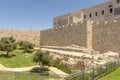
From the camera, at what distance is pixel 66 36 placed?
33.5m

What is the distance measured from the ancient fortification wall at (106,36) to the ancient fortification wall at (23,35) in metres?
17.8

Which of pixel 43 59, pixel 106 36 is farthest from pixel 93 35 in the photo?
pixel 43 59

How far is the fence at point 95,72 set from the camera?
33.4 feet

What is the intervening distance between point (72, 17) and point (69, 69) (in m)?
22.4

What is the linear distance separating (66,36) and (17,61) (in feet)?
35.8

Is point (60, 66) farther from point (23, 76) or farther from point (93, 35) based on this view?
point (23, 76)

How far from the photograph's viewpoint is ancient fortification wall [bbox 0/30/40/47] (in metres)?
40.1

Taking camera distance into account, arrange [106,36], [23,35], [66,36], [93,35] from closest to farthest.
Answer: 1. [106,36]
2. [93,35]
3. [66,36]
4. [23,35]

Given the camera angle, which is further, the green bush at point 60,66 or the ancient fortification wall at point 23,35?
the ancient fortification wall at point 23,35

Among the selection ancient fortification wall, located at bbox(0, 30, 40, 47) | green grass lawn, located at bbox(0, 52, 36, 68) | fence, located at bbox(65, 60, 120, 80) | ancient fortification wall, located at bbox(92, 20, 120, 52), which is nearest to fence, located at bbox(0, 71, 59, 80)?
fence, located at bbox(65, 60, 120, 80)

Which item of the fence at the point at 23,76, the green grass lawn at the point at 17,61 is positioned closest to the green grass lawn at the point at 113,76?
the fence at the point at 23,76

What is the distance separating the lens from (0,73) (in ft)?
49.4

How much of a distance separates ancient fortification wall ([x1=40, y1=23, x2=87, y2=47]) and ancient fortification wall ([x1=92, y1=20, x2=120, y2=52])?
1.66 meters

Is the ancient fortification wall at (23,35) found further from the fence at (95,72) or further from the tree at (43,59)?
the fence at (95,72)
